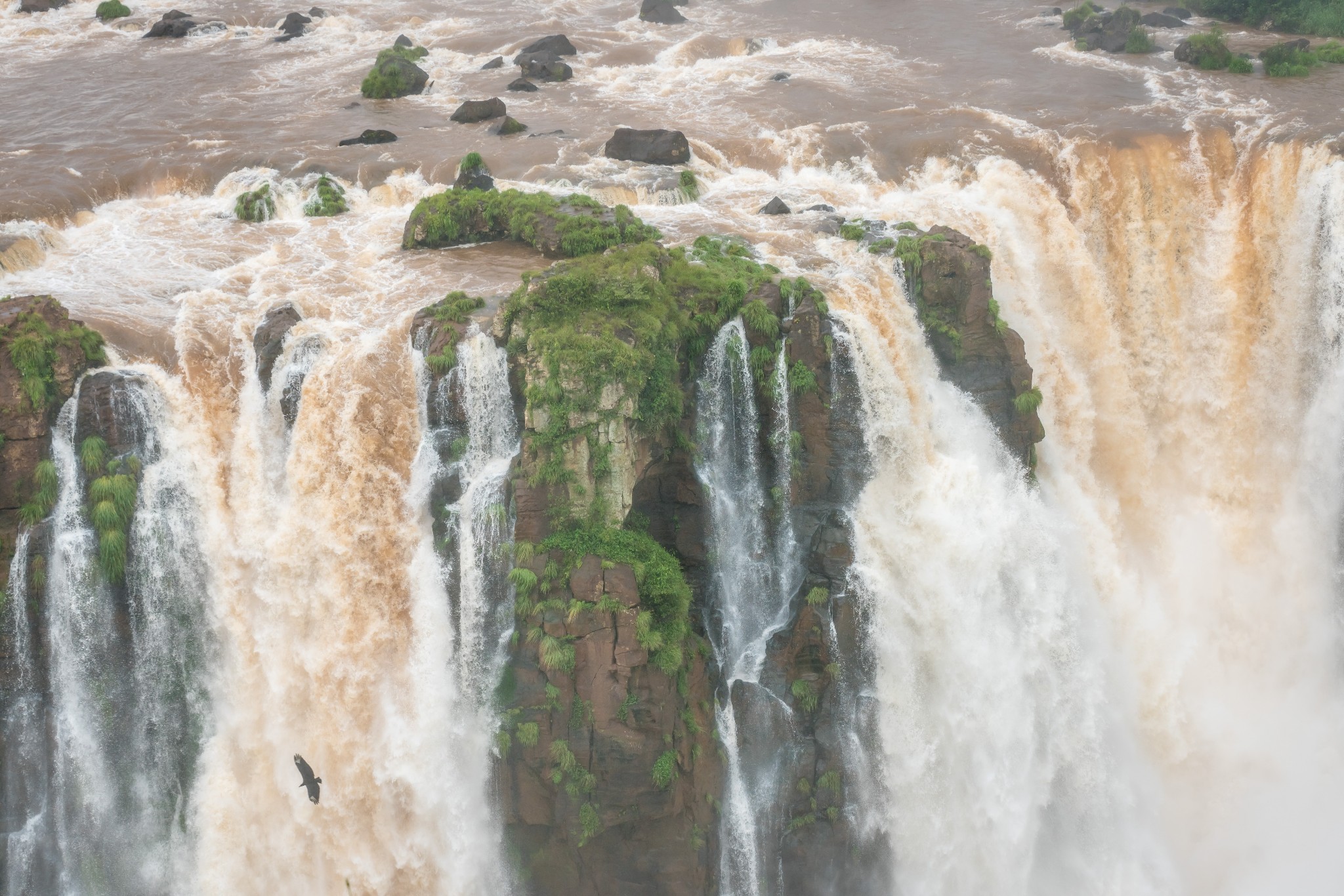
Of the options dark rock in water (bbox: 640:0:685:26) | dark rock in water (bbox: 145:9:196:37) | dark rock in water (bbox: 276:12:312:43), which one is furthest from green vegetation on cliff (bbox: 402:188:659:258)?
dark rock in water (bbox: 145:9:196:37)

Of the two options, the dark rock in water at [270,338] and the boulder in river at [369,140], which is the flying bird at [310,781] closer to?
the dark rock in water at [270,338]

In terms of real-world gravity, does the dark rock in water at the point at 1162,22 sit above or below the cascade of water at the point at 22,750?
above

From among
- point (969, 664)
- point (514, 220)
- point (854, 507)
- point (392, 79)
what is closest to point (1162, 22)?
point (392, 79)

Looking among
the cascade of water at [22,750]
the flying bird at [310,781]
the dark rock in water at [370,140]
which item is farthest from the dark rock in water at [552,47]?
the flying bird at [310,781]

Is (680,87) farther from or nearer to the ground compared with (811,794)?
farther from the ground

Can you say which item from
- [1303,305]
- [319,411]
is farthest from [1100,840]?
[319,411]

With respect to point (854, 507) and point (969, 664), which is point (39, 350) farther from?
point (969, 664)

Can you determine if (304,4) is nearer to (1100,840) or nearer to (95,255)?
(95,255)
